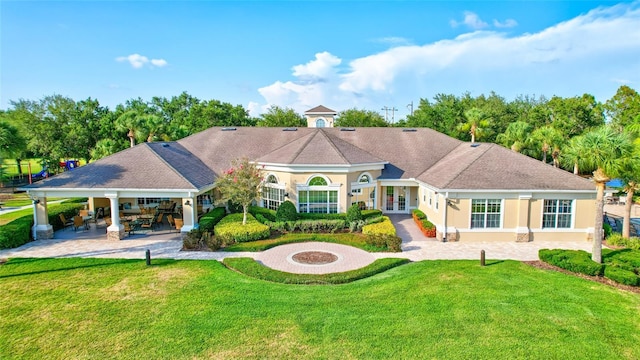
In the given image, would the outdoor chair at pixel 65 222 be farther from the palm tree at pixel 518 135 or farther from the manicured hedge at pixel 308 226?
the palm tree at pixel 518 135

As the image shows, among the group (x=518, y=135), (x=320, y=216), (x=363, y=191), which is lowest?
(x=320, y=216)

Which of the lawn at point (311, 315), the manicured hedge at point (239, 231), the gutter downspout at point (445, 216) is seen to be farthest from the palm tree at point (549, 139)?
the manicured hedge at point (239, 231)

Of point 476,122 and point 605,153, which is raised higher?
point 476,122

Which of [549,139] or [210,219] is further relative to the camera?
[549,139]

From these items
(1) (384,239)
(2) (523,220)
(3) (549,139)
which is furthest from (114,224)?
(3) (549,139)

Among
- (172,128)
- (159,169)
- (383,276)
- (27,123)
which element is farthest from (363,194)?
(27,123)

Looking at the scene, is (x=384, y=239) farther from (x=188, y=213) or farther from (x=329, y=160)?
(x=188, y=213)
